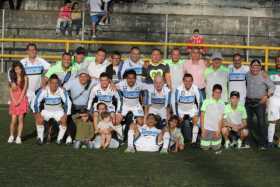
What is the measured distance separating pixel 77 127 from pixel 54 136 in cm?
114

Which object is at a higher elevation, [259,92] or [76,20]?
[76,20]

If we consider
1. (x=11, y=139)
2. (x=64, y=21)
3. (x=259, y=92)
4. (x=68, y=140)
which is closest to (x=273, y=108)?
(x=259, y=92)

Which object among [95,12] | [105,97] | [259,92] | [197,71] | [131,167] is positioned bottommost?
[131,167]

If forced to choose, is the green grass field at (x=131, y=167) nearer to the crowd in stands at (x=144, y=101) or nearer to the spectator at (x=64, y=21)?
the crowd in stands at (x=144, y=101)

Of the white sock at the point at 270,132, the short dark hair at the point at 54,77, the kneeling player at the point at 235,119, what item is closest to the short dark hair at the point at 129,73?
the short dark hair at the point at 54,77

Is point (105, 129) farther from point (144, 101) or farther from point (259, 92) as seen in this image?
point (259, 92)

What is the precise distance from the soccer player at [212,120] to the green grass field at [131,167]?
0.30 metres

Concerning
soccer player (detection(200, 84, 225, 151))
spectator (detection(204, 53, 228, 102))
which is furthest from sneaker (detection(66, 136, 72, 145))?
spectator (detection(204, 53, 228, 102))

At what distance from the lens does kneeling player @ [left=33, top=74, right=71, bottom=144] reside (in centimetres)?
1680

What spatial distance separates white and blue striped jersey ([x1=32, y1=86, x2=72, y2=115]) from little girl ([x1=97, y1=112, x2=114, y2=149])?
798 mm

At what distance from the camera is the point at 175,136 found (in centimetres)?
1627

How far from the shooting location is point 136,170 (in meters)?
13.6

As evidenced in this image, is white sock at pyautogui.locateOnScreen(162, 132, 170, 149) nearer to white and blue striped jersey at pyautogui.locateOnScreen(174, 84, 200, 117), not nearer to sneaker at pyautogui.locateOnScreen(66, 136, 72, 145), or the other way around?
white and blue striped jersey at pyautogui.locateOnScreen(174, 84, 200, 117)

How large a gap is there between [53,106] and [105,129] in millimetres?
1248
